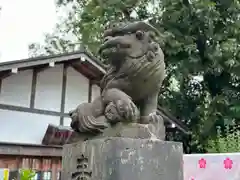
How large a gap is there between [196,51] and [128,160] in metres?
10.1

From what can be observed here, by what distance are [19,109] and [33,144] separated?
0.97m

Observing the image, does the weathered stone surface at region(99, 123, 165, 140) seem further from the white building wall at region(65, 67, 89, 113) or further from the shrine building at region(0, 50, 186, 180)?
the white building wall at region(65, 67, 89, 113)

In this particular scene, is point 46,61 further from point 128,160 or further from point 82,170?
point 128,160

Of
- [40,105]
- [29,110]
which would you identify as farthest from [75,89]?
[29,110]

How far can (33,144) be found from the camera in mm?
9734

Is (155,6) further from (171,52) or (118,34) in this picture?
(118,34)

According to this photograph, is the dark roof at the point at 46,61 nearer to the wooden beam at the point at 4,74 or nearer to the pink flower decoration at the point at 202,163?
the wooden beam at the point at 4,74

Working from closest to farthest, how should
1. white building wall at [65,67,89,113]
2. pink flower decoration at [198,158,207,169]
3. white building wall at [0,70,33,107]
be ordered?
pink flower decoration at [198,158,207,169]
white building wall at [0,70,33,107]
white building wall at [65,67,89,113]

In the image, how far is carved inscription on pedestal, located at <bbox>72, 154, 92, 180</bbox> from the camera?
11.4 feet

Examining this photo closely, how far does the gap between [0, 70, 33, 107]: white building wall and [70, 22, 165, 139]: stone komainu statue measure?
6.29m

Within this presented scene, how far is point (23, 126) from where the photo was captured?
9.86 metres

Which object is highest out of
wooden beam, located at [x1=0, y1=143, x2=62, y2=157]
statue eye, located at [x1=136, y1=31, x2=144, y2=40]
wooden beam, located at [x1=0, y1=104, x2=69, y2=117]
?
wooden beam, located at [x1=0, y1=104, x2=69, y2=117]

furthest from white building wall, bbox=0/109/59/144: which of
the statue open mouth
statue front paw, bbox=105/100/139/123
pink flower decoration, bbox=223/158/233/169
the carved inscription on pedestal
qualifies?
statue front paw, bbox=105/100/139/123

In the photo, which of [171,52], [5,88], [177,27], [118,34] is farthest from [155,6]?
[118,34]
